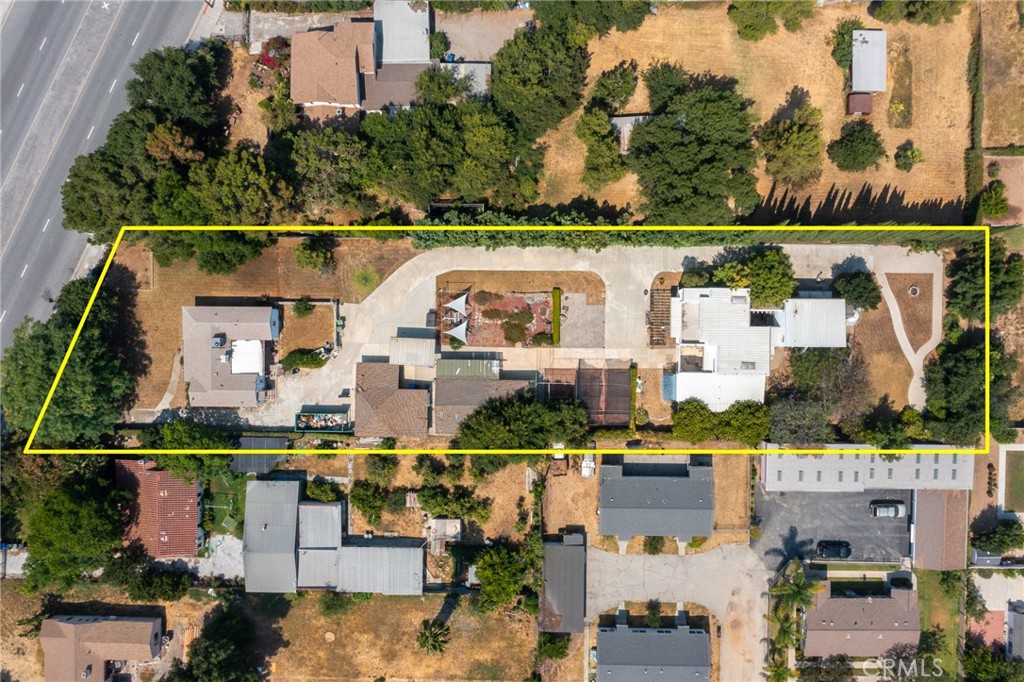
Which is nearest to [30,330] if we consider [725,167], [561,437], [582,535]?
[561,437]

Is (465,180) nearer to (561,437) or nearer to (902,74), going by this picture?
(561,437)

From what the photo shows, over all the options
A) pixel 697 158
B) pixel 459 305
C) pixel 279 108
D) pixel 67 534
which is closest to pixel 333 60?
pixel 279 108

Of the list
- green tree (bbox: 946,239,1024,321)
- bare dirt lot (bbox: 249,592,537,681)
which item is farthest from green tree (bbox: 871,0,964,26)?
bare dirt lot (bbox: 249,592,537,681)

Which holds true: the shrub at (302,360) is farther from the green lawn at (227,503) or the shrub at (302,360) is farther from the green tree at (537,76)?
the green tree at (537,76)

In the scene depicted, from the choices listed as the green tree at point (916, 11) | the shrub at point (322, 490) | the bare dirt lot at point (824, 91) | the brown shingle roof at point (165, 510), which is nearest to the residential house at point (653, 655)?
the shrub at point (322, 490)

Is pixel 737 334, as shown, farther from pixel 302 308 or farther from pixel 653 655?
pixel 302 308

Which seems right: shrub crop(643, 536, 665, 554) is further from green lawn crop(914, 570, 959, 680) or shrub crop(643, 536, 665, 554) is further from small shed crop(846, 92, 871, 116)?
small shed crop(846, 92, 871, 116)
